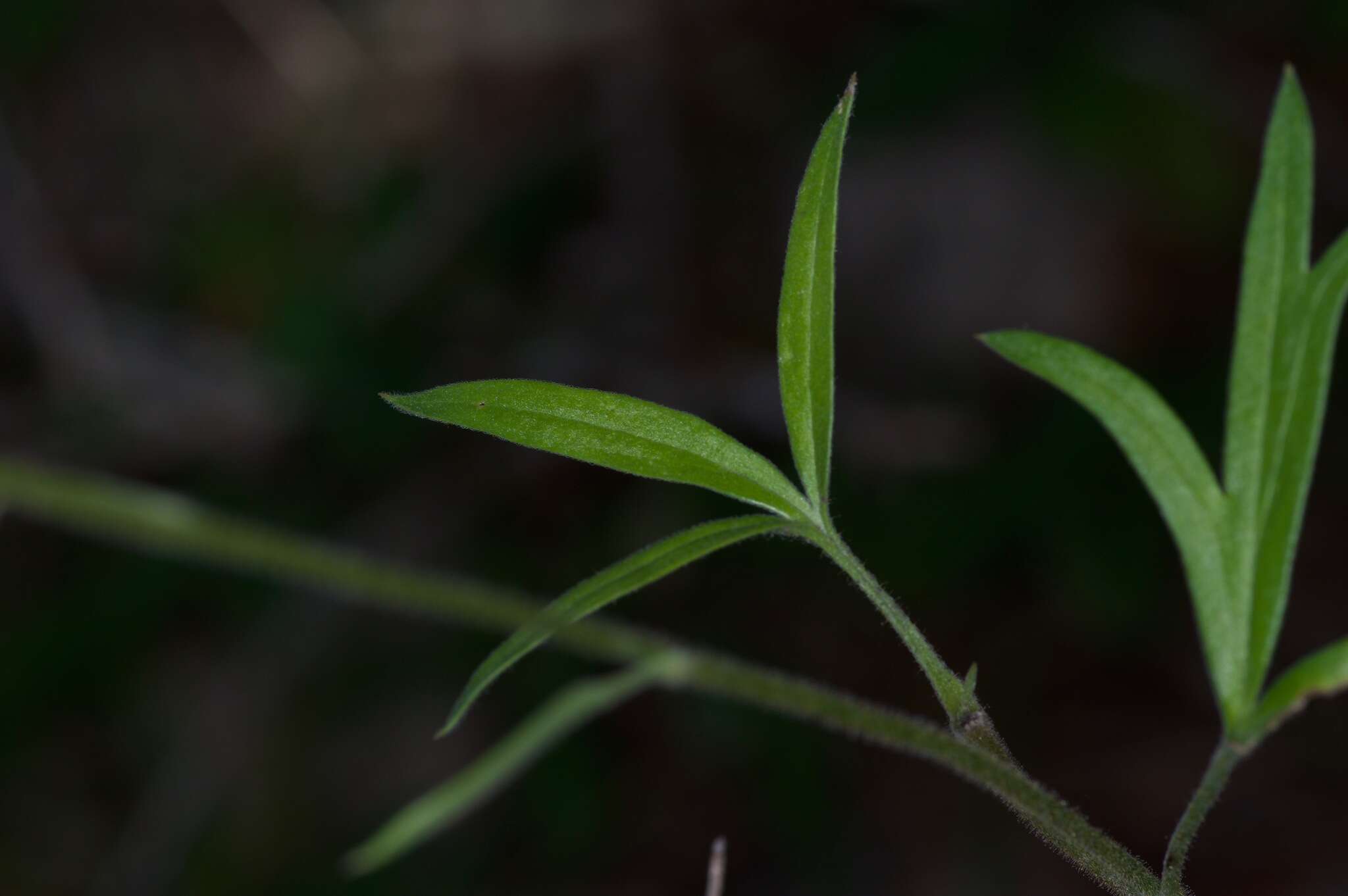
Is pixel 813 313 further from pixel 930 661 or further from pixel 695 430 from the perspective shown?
pixel 930 661

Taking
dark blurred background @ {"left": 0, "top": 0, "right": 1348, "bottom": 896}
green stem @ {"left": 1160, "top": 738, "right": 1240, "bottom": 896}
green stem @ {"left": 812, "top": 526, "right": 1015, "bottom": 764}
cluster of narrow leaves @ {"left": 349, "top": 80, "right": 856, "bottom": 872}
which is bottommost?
dark blurred background @ {"left": 0, "top": 0, "right": 1348, "bottom": 896}

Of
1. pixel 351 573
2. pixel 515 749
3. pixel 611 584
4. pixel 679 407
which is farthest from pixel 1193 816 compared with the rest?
pixel 679 407

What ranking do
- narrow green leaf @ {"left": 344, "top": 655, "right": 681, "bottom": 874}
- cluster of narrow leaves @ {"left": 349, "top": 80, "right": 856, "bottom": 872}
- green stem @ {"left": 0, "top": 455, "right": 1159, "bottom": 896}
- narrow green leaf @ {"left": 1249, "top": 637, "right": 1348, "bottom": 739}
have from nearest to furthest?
narrow green leaf @ {"left": 1249, "top": 637, "right": 1348, "bottom": 739}, cluster of narrow leaves @ {"left": 349, "top": 80, "right": 856, "bottom": 872}, green stem @ {"left": 0, "top": 455, "right": 1159, "bottom": 896}, narrow green leaf @ {"left": 344, "top": 655, "right": 681, "bottom": 874}

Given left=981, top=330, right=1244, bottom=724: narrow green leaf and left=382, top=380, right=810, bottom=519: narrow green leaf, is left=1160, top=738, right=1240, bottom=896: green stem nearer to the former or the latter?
left=981, top=330, right=1244, bottom=724: narrow green leaf

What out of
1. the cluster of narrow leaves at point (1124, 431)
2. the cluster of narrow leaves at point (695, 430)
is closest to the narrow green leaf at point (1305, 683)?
the cluster of narrow leaves at point (1124, 431)

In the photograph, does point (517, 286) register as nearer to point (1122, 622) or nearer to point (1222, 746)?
point (1122, 622)

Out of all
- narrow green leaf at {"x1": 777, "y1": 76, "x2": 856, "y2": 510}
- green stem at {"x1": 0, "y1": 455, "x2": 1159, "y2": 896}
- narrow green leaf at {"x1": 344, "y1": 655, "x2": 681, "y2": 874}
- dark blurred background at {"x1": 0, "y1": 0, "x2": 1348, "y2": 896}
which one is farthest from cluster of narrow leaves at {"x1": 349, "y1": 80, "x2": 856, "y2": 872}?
dark blurred background at {"x1": 0, "y1": 0, "x2": 1348, "y2": 896}
